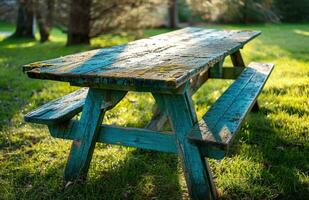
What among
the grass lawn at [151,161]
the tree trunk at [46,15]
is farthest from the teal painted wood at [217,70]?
the tree trunk at [46,15]

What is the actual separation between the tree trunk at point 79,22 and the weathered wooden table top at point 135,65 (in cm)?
745

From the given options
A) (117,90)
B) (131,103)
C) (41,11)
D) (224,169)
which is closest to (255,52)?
(131,103)

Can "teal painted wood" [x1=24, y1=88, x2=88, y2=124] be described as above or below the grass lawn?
above

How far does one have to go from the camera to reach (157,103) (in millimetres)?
2574

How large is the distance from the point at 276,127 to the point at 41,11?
9520 millimetres

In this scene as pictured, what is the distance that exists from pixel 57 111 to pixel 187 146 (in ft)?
3.30

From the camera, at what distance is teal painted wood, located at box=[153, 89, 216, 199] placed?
97.5 inches

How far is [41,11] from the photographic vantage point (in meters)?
12.0

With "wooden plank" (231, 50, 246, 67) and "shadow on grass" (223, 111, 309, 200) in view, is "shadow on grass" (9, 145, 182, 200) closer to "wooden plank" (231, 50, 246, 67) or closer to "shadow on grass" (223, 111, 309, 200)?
"shadow on grass" (223, 111, 309, 200)

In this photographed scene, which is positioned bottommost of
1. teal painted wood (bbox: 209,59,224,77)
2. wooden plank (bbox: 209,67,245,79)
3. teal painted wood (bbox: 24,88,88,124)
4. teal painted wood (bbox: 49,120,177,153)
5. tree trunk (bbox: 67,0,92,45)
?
tree trunk (bbox: 67,0,92,45)

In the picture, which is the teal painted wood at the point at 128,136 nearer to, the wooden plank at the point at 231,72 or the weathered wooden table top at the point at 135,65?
the weathered wooden table top at the point at 135,65

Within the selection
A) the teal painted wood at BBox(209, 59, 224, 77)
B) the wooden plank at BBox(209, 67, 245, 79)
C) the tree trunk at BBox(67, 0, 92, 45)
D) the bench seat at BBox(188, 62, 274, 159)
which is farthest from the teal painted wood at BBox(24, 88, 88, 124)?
the tree trunk at BBox(67, 0, 92, 45)

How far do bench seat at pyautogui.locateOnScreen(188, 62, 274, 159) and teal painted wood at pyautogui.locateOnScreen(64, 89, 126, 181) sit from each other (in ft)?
1.87

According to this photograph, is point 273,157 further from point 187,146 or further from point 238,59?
point 238,59
